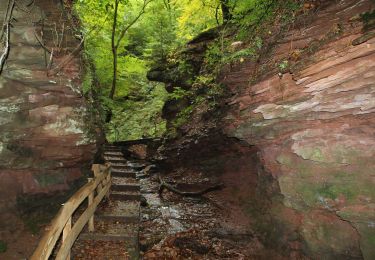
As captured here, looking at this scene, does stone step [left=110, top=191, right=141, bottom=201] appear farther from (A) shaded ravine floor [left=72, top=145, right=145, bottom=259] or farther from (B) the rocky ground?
(B) the rocky ground

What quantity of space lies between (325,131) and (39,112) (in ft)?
20.7

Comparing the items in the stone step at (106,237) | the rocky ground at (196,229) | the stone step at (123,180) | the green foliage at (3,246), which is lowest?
the rocky ground at (196,229)

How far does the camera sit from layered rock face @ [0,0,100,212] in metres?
6.36

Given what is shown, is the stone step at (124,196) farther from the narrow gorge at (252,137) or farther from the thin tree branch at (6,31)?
the thin tree branch at (6,31)

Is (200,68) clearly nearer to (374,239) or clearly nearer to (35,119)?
(35,119)

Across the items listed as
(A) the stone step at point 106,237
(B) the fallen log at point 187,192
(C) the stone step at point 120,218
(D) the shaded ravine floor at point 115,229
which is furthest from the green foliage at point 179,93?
(A) the stone step at point 106,237

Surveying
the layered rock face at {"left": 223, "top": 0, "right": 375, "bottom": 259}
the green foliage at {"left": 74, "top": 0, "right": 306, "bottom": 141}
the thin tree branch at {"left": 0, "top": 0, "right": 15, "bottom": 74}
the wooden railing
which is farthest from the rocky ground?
the thin tree branch at {"left": 0, "top": 0, "right": 15, "bottom": 74}

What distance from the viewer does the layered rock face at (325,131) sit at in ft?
17.2

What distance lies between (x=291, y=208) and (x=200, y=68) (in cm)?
835

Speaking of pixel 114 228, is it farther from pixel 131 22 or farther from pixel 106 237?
pixel 131 22

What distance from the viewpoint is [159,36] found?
17.5 metres

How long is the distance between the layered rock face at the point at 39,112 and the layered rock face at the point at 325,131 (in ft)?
15.1

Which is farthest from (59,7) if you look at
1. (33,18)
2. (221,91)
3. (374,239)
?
(374,239)

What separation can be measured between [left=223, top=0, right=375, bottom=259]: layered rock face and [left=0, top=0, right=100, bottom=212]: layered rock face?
182 inches
